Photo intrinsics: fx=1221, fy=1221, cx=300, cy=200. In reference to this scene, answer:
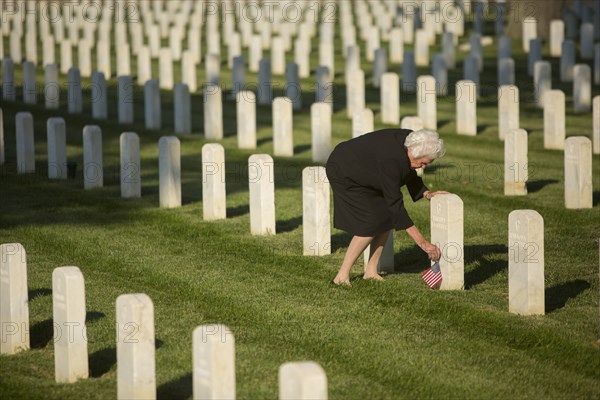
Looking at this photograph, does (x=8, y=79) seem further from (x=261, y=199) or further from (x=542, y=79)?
(x=261, y=199)

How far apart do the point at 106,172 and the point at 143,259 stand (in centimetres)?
500

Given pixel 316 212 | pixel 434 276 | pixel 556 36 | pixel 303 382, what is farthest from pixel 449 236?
pixel 556 36

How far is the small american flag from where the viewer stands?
9.85 m

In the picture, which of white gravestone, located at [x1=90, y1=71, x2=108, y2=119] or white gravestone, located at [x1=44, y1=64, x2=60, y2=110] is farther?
white gravestone, located at [x1=44, y1=64, x2=60, y2=110]

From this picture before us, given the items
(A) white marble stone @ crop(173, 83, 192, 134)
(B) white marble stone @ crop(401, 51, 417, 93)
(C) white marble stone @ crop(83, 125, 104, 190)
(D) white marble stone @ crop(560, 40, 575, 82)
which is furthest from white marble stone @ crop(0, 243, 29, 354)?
(D) white marble stone @ crop(560, 40, 575, 82)

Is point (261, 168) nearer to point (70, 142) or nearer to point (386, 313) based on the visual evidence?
point (386, 313)

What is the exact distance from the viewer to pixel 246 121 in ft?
57.6

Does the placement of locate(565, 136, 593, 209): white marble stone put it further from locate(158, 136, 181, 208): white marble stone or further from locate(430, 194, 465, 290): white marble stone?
locate(158, 136, 181, 208): white marble stone

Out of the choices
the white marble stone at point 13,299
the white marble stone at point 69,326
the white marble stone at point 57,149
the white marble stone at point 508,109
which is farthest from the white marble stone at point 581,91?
the white marble stone at point 69,326

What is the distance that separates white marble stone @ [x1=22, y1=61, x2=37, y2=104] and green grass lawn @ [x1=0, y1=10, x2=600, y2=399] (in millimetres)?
5681

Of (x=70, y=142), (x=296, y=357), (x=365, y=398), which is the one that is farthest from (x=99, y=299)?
(x=70, y=142)

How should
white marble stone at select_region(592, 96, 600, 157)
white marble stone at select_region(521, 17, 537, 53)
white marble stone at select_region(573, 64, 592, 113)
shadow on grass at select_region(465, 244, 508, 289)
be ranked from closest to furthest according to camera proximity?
shadow on grass at select_region(465, 244, 508, 289) < white marble stone at select_region(592, 96, 600, 157) < white marble stone at select_region(573, 64, 592, 113) < white marble stone at select_region(521, 17, 537, 53)

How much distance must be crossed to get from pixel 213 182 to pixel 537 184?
13.7ft

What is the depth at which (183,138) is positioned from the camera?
61.0 feet
